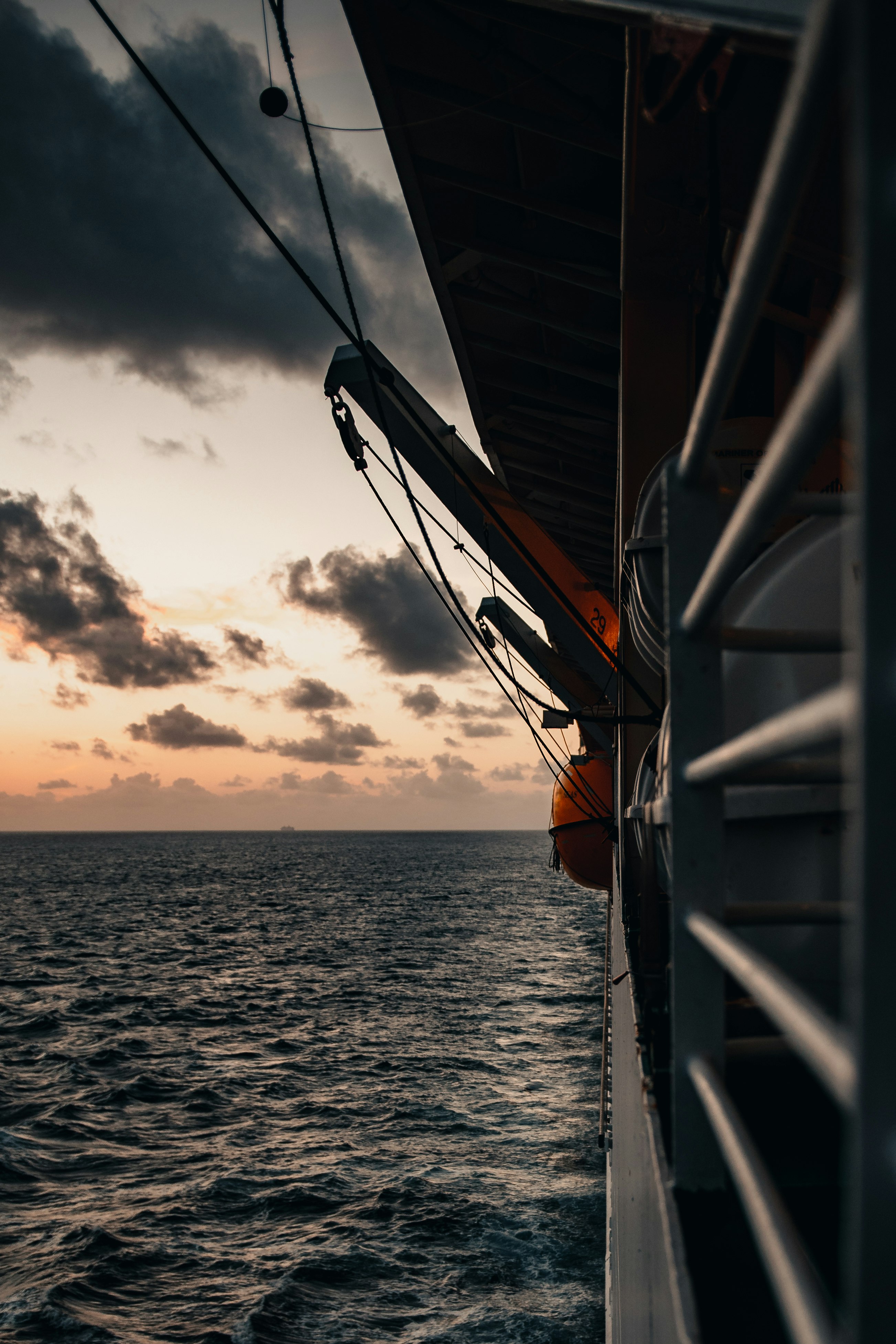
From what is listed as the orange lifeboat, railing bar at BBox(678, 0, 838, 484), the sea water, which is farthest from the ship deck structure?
the orange lifeboat

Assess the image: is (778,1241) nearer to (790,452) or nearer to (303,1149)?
(790,452)

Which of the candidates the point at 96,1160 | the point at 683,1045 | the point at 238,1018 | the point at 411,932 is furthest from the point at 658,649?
the point at 411,932

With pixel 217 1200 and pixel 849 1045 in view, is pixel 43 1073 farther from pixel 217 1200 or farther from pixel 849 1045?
pixel 849 1045

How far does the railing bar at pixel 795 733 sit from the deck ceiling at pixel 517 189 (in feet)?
16.4

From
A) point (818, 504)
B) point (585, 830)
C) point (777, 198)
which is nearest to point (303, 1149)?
point (585, 830)

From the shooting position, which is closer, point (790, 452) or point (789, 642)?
point (790, 452)

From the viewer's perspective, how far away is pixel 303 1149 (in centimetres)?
1528

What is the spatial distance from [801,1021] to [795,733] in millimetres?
289

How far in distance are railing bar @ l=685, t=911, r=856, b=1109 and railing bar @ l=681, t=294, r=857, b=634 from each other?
0.54 meters

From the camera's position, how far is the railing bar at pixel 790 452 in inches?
32.0

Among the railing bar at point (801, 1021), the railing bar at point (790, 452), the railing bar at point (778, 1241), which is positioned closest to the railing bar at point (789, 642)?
the railing bar at point (790, 452)

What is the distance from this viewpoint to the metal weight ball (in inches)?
185

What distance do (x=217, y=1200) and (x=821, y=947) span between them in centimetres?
1380

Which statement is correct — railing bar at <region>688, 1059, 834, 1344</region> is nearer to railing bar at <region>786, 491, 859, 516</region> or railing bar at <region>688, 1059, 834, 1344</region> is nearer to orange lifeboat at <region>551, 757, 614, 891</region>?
railing bar at <region>786, 491, 859, 516</region>
